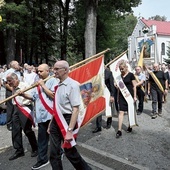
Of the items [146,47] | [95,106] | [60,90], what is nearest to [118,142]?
[95,106]

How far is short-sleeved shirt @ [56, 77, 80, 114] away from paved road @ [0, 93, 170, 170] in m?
1.53

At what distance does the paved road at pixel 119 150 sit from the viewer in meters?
5.14

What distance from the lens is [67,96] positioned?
3.94m

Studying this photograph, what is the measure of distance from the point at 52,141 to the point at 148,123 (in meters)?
4.63

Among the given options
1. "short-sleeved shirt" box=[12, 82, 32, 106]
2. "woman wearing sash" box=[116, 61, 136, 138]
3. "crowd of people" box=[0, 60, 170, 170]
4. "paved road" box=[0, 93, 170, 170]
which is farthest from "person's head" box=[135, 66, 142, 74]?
"short-sleeved shirt" box=[12, 82, 32, 106]

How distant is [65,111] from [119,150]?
2.26 m

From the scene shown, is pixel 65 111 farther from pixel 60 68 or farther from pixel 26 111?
pixel 26 111

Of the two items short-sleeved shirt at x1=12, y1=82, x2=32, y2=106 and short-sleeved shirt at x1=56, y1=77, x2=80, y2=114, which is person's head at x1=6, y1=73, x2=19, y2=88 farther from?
short-sleeved shirt at x1=56, y1=77, x2=80, y2=114

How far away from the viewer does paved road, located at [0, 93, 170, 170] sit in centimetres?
514

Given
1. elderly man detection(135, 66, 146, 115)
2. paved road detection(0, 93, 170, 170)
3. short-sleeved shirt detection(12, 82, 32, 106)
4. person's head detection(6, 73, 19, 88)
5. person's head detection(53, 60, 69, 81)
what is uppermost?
person's head detection(53, 60, 69, 81)

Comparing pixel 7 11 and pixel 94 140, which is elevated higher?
pixel 7 11

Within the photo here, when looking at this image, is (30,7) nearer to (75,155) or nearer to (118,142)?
(118,142)

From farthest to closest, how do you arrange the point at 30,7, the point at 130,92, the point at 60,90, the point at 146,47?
1. the point at 30,7
2. the point at 146,47
3. the point at 130,92
4. the point at 60,90

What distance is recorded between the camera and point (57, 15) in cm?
3253
